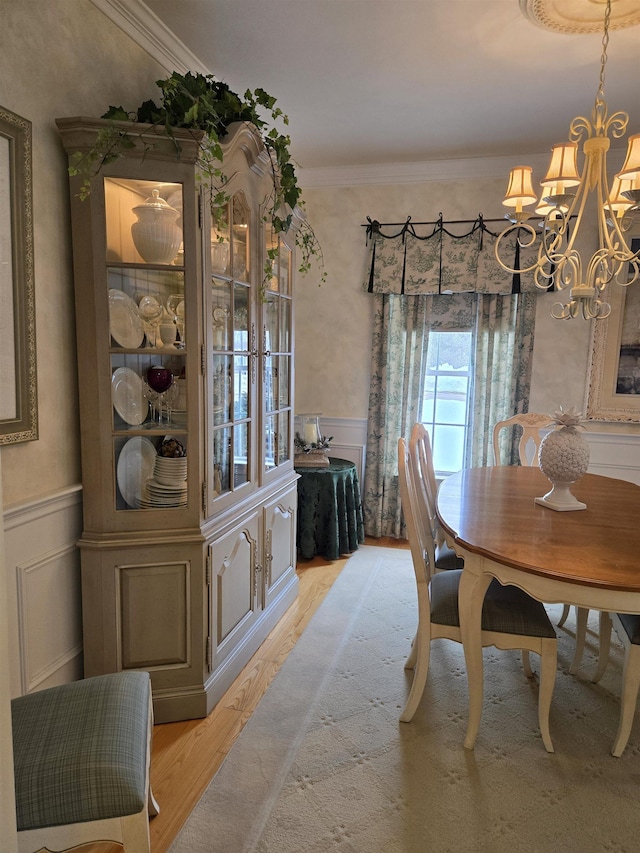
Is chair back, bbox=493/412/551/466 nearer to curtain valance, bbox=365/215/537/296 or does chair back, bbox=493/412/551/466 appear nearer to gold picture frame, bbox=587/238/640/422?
gold picture frame, bbox=587/238/640/422

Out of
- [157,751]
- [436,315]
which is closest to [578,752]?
[157,751]

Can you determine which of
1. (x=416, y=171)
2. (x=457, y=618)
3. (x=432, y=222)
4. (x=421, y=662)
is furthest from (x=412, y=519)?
(x=416, y=171)

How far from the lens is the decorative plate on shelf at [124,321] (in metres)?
2.01

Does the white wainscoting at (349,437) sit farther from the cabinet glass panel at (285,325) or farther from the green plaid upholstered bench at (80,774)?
the green plaid upholstered bench at (80,774)

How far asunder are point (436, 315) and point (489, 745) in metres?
2.91

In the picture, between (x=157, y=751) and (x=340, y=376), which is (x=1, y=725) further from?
(x=340, y=376)

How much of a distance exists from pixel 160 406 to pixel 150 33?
1.58m

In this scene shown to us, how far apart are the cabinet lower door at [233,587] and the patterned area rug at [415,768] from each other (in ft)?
0.89

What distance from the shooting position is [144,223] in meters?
2.02

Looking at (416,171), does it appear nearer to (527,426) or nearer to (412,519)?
(527,426)

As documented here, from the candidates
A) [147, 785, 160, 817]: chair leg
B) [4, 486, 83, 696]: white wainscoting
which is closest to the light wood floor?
[147, 785, 160, 817]: chair leg

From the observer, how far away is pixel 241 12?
225cm

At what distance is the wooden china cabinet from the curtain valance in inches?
73.8

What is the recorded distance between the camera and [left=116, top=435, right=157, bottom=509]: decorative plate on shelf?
2.09 meters
